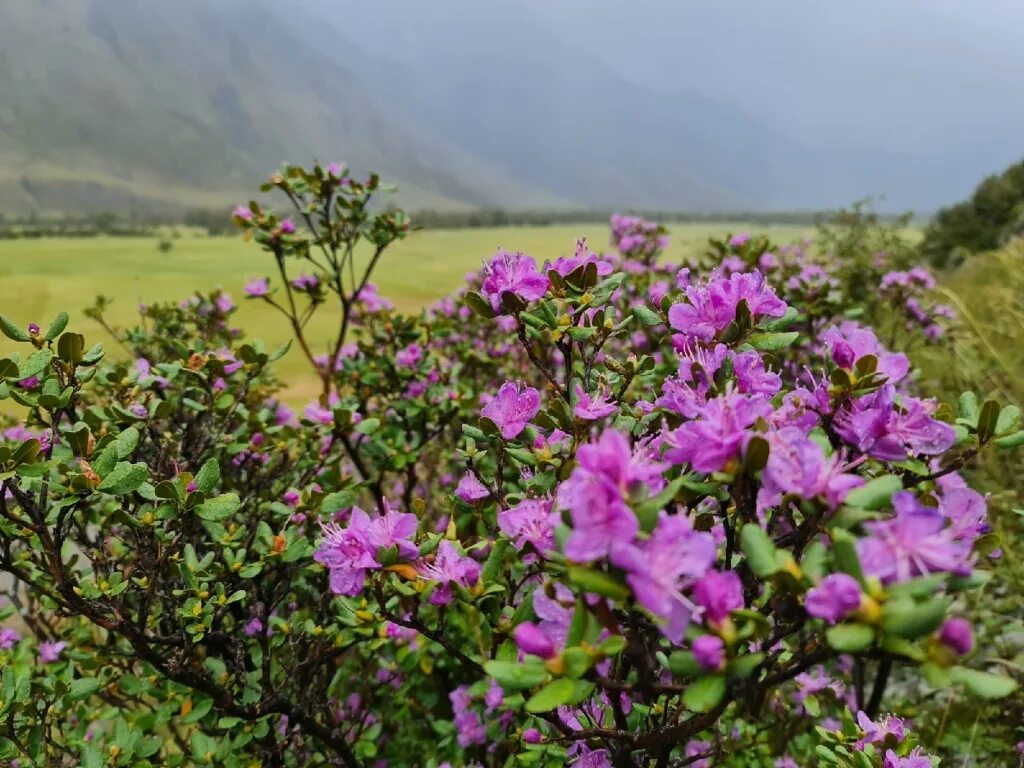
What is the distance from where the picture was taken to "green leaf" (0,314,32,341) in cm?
136

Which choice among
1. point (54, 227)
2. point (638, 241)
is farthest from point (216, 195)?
point (638, 241)

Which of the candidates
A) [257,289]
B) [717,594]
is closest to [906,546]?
[717,594]

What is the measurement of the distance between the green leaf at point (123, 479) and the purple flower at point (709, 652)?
3.22ft

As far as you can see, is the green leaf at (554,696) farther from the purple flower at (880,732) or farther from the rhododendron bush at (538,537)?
the purple flower at (880,732)

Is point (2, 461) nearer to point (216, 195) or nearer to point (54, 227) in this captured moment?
point (54, 227)

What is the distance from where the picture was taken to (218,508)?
1255 mm

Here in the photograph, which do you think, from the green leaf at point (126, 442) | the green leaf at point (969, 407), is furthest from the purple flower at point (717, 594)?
the green leaf at point (126, 442)

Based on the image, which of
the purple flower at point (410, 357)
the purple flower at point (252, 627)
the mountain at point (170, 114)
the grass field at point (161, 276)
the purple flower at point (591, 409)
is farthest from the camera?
the mountain at point (170, 114)

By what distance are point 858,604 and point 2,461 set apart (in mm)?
1349

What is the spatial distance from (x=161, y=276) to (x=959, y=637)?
6551mm

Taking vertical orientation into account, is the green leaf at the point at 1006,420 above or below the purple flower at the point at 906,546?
above

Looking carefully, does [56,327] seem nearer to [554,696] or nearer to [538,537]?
[538,537]

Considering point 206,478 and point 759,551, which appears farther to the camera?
point 206,478

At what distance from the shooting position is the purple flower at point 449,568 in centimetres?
107
